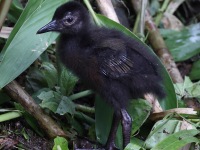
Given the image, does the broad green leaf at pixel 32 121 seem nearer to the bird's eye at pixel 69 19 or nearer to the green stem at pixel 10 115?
the green stem at pixel 10 115

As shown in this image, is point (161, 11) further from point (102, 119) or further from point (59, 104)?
point (59, 104)

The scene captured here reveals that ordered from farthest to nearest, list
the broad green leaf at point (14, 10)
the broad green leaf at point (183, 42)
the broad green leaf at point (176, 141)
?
the broad green leaf at point (183, 42)
the broad green leaf at point (14, 10)
the broad green leaf at point (176, 141)

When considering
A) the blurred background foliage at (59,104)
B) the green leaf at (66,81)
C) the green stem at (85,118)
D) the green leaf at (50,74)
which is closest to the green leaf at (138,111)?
the blurred background foliage at (59,104)

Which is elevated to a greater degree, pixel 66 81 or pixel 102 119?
pixel 66 81

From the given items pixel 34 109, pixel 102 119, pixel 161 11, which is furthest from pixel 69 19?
pixel 161 11

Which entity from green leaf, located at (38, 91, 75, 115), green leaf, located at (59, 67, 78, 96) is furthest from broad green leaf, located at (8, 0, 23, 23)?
green leaf, located at (38, 91, 75, 115)

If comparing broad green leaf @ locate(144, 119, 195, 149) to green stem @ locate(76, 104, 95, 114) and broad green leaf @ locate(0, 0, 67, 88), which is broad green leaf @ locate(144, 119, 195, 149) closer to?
green stem @ locate(76, 104, 95, 114)
